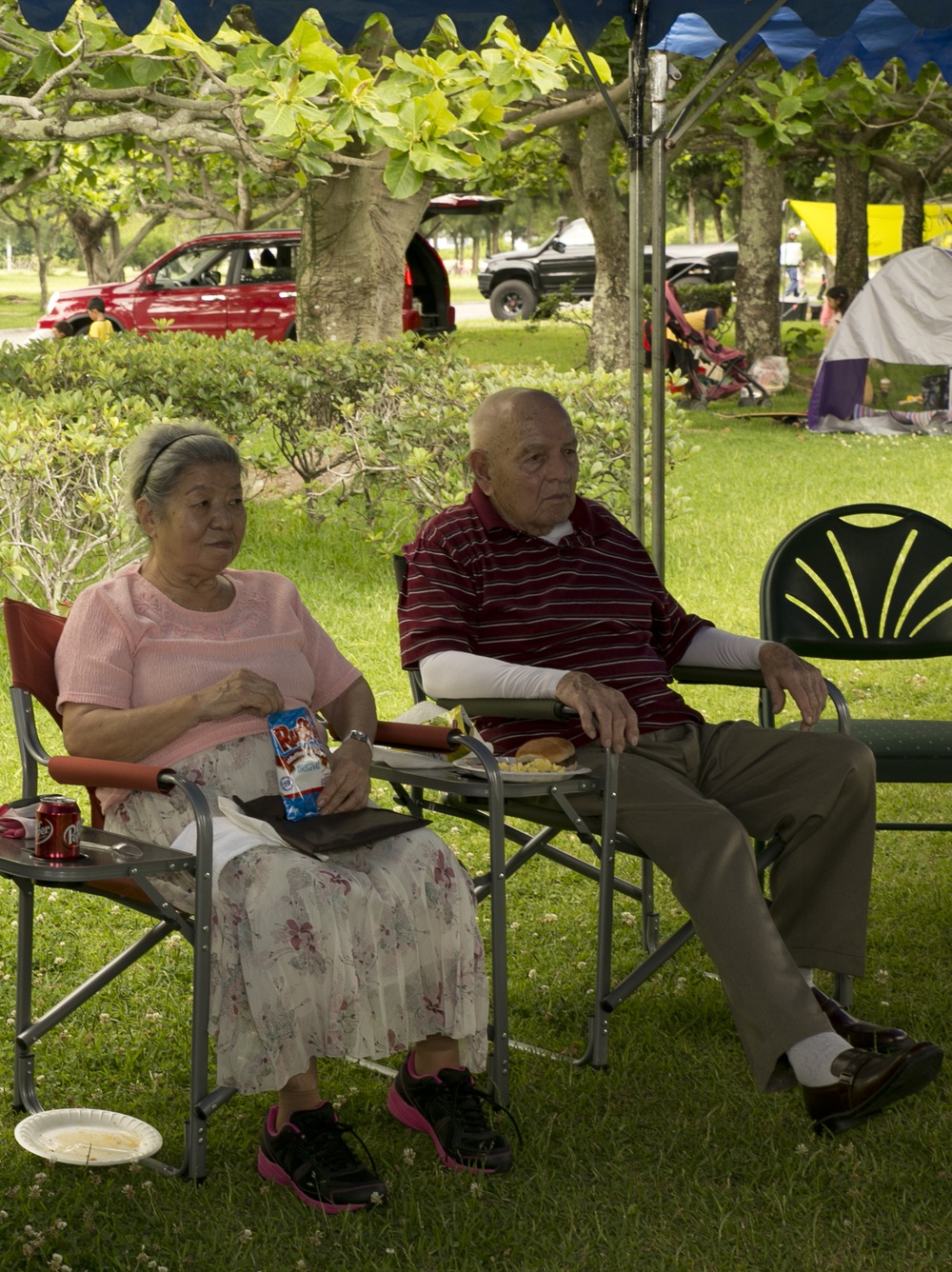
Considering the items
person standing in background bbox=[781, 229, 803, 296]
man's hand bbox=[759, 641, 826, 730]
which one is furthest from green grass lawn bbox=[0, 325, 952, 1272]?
person standing in background bbox=[781, 229, 803, 296]

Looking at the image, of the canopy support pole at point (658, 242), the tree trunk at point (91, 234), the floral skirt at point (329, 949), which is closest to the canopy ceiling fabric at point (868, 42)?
the canopy support pole at point (658, 242)

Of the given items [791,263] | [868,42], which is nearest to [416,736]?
[868,42]

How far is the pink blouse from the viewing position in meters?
2.95

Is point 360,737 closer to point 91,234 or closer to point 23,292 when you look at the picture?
point 91,234

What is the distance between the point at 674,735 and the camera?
3498mm

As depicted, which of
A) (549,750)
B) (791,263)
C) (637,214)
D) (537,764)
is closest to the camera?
(537,764)

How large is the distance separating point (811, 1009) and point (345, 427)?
5.51m

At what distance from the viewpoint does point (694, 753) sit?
347 cm

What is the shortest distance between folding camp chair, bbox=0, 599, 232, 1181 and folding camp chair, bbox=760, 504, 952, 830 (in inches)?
78.6

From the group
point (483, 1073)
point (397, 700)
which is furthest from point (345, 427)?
point (483, 1073)

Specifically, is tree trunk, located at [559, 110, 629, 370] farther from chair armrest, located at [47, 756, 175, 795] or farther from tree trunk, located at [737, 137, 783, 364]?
chair armrest, located at [47, 756, 175, 795]

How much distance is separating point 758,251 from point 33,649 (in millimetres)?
14795

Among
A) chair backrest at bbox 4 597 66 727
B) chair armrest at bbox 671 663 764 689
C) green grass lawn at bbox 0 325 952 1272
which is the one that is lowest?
green grass lawn at bbox 0 325 952 1272

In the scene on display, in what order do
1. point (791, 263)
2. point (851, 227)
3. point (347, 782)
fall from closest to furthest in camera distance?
1. point (347, 782)
2. point (851, 227)
3. point (791, 263)
